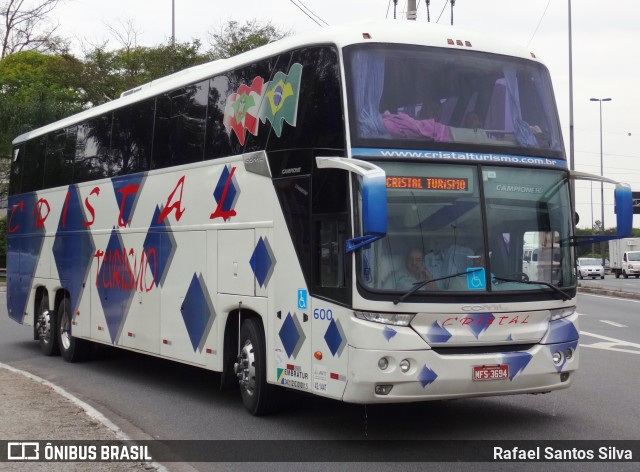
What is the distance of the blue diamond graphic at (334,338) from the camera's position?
891cm

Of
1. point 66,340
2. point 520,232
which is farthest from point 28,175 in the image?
point 520,232

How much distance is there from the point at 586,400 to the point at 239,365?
156 inches

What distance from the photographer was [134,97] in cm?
1442

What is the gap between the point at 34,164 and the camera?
60.5 feet

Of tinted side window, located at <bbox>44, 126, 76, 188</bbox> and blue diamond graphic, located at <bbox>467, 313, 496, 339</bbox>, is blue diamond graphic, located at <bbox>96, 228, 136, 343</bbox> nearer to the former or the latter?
tinted side window, located at <bbox>44, 126, 76, 188</bbox>

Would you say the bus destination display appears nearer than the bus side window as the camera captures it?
Yes

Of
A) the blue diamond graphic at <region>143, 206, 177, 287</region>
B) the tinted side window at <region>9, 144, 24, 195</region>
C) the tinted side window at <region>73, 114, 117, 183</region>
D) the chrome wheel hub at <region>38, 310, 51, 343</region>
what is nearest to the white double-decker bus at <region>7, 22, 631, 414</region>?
the blue diamond graphic at <region>143, 206, 177, 287</region>

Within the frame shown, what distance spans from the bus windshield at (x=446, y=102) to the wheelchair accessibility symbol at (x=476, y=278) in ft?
3.81

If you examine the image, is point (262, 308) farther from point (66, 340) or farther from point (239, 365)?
point (66, 340)

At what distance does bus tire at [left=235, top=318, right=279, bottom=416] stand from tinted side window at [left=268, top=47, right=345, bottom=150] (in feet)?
6.60

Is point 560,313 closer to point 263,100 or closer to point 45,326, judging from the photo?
point 263,100

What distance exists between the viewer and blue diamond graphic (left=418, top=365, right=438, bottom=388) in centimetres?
867

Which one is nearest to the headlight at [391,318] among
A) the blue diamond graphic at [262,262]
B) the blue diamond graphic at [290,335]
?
the blue diamond graphic at [290,335]

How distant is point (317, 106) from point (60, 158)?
8.74 meters
